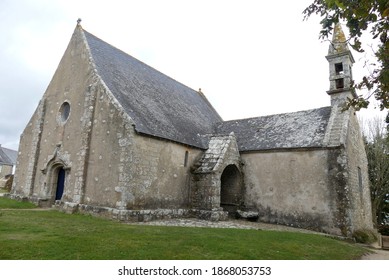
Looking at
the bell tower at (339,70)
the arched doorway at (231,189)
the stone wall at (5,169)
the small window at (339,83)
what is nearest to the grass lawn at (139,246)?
the arched doorway at (231,189)

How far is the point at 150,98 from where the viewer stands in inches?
631

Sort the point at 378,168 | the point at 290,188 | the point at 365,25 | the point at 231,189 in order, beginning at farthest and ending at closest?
the point at 378,168 < the point at 231,189 < the point at 290,188 < the point at 365,25

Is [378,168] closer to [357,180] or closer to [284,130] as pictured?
[357,180]

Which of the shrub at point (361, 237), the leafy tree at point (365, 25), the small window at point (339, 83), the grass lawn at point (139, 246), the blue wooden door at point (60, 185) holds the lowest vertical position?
the shrub at point (361, 237)

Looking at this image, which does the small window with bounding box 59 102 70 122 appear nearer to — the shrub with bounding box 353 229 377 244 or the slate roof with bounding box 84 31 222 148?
the slate roof with bounding box 84 31 222 148

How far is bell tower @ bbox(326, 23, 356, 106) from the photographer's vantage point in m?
16.1

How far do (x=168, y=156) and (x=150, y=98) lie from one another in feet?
13.2

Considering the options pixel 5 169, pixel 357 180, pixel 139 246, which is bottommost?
pixel 139 246

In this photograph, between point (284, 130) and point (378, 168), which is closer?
point (284, 130)

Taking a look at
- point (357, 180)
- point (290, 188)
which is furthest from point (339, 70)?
point (290, 188)

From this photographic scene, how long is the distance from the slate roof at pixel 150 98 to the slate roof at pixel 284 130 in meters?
2.52

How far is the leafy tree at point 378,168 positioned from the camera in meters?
21.7

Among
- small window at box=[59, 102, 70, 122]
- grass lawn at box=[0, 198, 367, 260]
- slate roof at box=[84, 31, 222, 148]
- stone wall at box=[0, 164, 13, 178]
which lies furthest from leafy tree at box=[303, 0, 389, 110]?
stone wall at box=[0, 164, 13, 178]

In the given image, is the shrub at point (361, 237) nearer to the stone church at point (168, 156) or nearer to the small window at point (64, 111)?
the stone church at point (168, 156)
